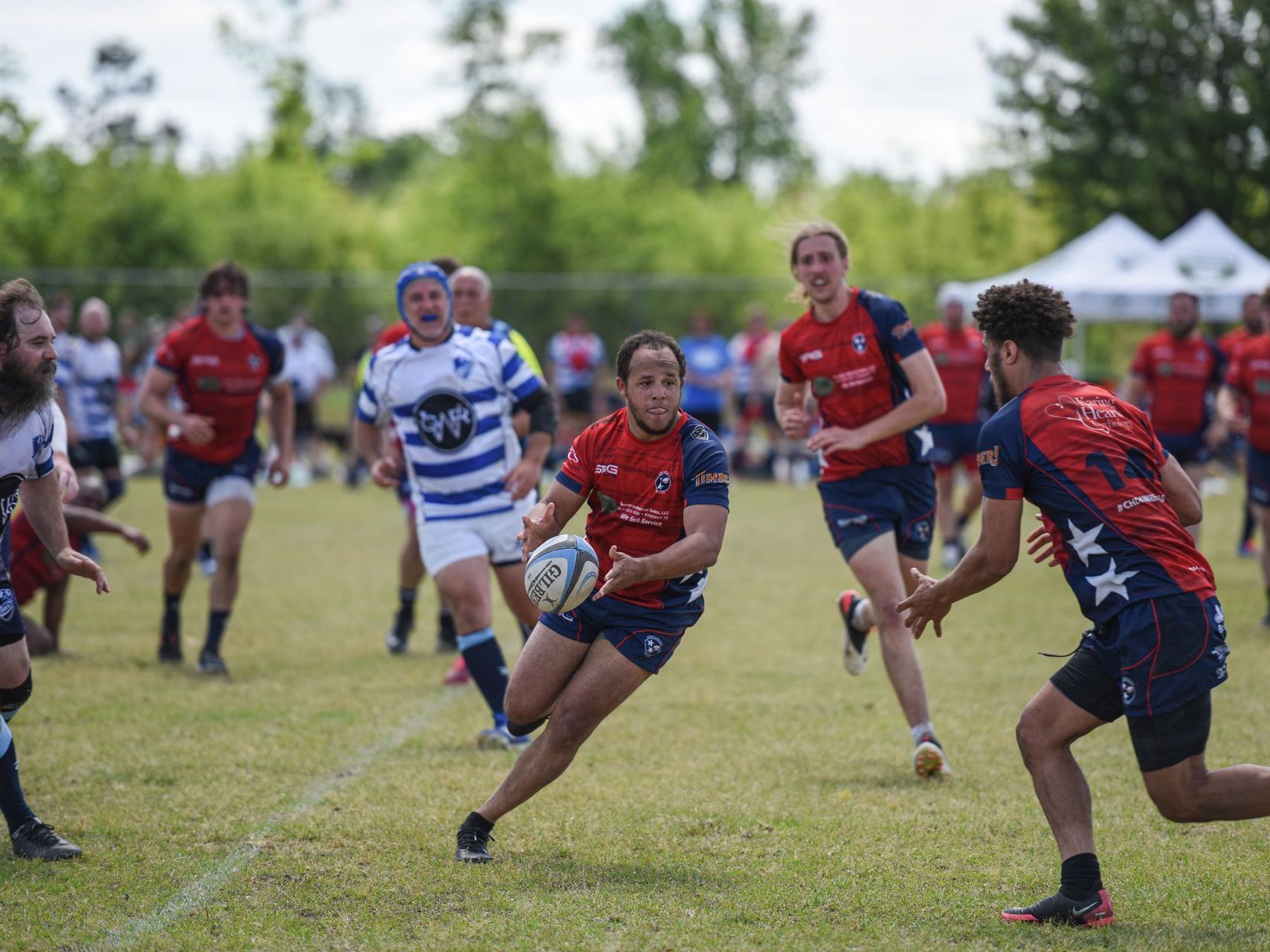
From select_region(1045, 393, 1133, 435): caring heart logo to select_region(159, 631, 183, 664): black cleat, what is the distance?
22.0 ft

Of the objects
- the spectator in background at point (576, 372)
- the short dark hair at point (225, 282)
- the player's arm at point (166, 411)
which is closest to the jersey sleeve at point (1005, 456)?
the player's arm at point (166, 411)

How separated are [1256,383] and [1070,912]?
22.5 feet

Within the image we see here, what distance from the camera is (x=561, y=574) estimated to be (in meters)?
4.76

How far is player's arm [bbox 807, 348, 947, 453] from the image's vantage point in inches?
257

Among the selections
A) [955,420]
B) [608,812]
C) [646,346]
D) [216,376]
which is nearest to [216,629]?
[216,376]

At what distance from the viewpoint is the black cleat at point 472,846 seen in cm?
501

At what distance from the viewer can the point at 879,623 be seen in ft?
21.5

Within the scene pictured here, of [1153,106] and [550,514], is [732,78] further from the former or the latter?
[550,514]

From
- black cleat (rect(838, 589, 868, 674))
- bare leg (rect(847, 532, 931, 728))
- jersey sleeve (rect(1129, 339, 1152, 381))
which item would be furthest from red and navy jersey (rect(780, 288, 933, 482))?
jersey sleeve (rect(1129, 339, 1152, 381))

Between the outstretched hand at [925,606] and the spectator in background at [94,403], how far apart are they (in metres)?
10.0

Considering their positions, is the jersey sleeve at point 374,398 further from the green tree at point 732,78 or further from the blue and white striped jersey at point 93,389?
the green tree at point 732,78

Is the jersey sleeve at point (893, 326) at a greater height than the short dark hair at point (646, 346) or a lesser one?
greater

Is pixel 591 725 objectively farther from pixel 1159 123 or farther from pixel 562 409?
pixel 1159 123

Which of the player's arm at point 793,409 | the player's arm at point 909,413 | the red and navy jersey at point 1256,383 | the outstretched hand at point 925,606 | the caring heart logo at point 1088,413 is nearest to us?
the caring heart logo at point 1088,413
